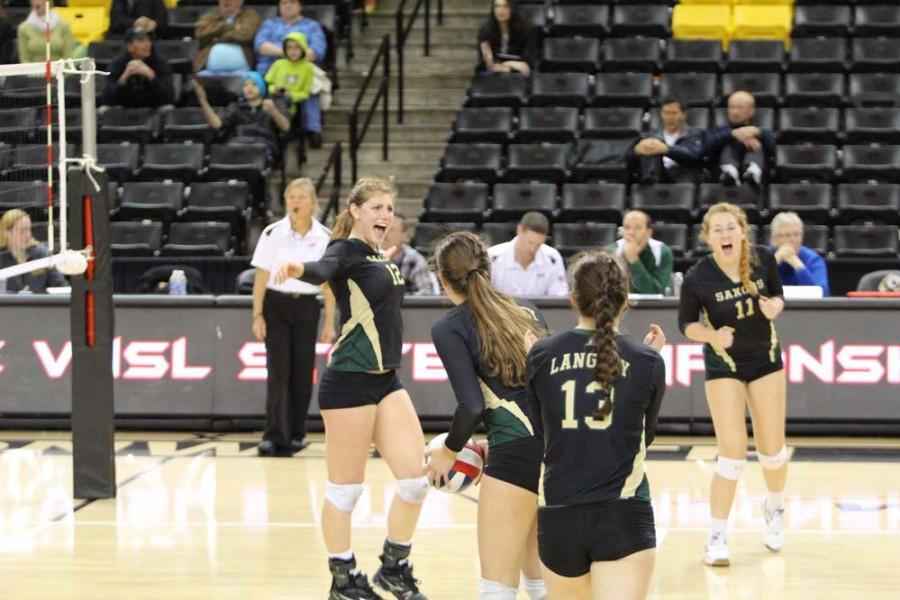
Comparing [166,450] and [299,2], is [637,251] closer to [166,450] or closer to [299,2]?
[166,450]

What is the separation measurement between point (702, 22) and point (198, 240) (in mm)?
6248

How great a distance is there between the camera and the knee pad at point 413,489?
6863 mm

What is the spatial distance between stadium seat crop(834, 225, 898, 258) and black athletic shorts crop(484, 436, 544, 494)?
8.54 m

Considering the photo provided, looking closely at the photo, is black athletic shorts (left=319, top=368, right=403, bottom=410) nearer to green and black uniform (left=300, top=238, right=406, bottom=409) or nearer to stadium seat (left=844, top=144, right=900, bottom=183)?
green and black uniform (left=300, top=238, right=406, bottom=409)

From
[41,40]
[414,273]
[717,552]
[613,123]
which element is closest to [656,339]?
[717,552]

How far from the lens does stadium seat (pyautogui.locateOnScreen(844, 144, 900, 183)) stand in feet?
46.9

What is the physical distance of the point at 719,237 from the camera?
305 inches

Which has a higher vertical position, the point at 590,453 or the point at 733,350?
the point at 590,453

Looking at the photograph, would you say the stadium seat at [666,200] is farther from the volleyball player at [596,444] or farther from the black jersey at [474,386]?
the volleyball player at [596,444]

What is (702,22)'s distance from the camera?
16828 millimetres

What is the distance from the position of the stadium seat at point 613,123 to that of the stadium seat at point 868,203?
6.94 ft

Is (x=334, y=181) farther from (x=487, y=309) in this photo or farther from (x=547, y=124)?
(x=487, y=309)

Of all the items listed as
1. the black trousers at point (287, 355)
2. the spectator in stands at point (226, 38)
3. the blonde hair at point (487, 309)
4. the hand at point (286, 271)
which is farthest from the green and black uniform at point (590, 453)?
the spectator in stands at point (226, 38)

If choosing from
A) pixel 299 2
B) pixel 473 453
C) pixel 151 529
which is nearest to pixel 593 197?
pixel 299 2
